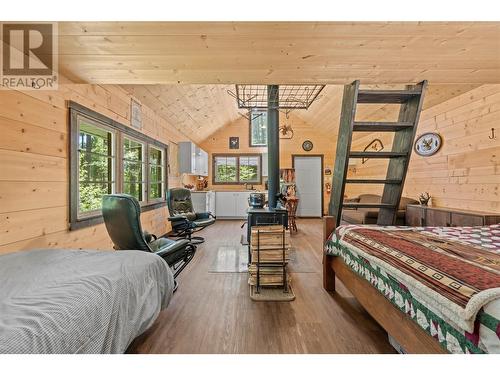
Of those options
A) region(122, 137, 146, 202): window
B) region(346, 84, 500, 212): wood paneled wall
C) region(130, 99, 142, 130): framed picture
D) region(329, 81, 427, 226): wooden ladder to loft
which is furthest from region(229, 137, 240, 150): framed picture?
region(329, 81, 427, 226): wooden ladder to loft

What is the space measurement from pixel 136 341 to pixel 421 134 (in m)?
4.86

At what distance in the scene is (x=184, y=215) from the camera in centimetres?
421

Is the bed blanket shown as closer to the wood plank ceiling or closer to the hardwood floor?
the hardwood floor

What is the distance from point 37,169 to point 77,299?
1.52 meters

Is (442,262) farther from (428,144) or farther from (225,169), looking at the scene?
(225,169)

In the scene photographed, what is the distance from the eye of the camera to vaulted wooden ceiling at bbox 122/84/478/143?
366cm

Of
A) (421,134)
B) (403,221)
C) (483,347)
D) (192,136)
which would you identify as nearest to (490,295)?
(483,347)

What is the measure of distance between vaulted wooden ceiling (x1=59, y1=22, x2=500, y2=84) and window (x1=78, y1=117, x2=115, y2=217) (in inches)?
26.9

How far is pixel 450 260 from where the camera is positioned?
120cm

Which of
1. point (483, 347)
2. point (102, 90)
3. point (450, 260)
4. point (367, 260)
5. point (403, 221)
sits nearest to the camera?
point (483, 347)

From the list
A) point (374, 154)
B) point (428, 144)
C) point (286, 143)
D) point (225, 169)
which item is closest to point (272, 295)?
point (374, 154)

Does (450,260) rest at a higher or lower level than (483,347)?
higher
